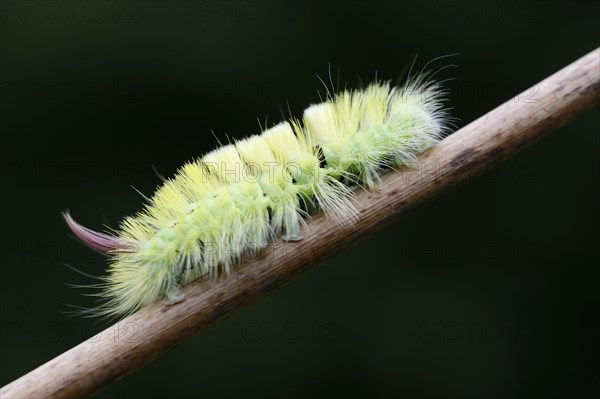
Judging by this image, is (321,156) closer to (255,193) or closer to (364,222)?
(255,193)

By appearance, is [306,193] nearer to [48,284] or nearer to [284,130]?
[284,130]

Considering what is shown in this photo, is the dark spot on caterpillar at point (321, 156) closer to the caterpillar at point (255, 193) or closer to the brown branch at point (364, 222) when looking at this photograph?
the caterpillar at point (255, 193)

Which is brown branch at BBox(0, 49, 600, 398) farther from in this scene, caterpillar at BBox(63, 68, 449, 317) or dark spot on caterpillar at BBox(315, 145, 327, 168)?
dark spot on caterpillar at BBox(315, 145, 327, 168)

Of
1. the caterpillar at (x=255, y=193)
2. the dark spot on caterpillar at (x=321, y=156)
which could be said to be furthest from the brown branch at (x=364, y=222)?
the dark spot on caterpillar at (x=321, y=156)

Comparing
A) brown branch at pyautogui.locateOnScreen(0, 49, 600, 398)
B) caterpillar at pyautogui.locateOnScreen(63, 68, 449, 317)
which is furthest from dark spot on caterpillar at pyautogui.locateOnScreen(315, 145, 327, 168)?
brown branch at pyautogui.locateOnScreen(0, 49, 600, 398)

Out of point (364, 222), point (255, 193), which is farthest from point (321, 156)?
point (364, 222)

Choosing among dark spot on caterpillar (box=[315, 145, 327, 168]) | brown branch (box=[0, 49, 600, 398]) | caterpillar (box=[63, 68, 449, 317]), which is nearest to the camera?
brown branch (box=[0, 49, 600, 398])
